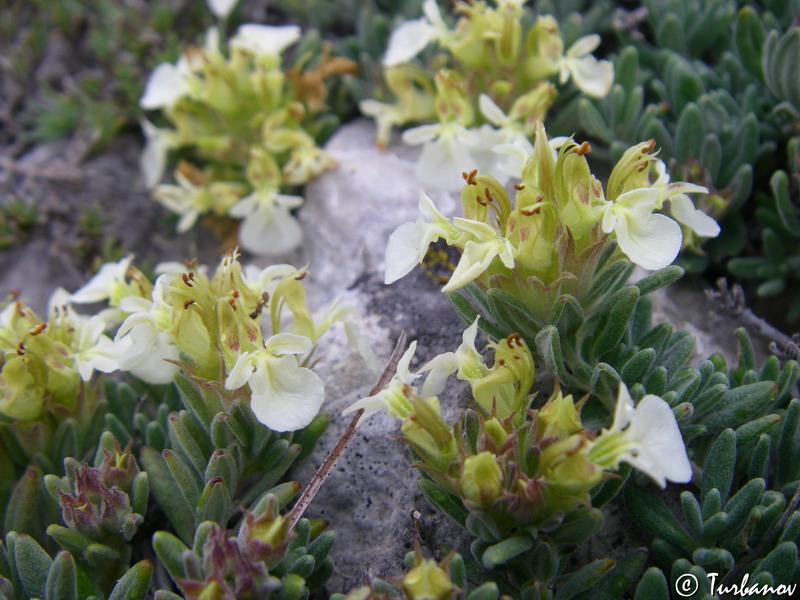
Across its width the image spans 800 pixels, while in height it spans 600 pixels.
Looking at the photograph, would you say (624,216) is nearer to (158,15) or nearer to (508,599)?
(508,599)

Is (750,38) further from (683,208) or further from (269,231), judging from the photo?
(269,231)

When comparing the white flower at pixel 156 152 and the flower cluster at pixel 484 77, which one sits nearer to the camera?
the flower cluster at pixel 484 77

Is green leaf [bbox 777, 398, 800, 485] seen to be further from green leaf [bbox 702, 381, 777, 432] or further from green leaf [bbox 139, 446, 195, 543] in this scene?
green leaf [bbox 139, 446, 195, 543]

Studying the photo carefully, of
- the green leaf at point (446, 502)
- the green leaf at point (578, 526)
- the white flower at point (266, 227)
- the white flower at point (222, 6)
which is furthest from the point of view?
the white flower at point (222, 6)

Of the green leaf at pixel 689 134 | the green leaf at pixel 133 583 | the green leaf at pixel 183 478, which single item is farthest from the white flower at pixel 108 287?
the green leaf at pixel 689 134

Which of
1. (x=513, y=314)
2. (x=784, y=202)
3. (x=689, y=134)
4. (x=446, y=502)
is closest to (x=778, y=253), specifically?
(x=784, y=202)

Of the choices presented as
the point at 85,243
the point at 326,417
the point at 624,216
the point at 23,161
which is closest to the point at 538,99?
the point at 624,216

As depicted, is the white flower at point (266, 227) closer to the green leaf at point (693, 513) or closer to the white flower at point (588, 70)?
the white flower at point (588, 70)
